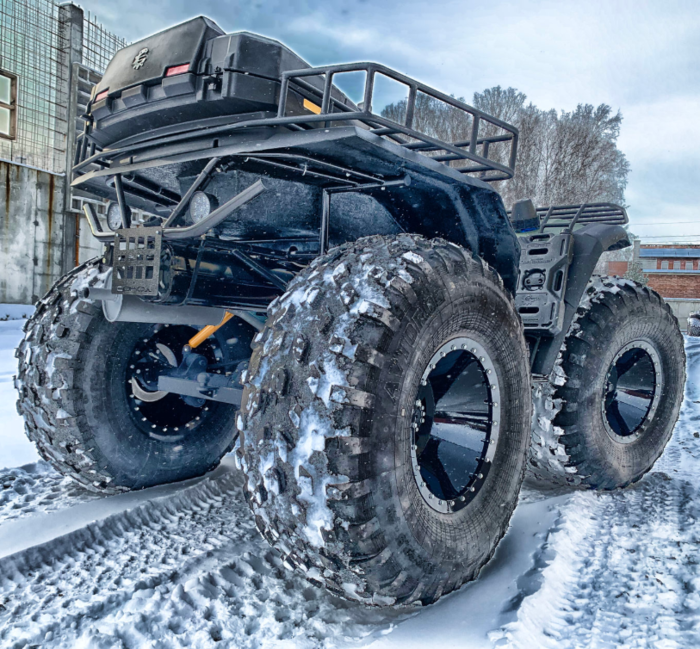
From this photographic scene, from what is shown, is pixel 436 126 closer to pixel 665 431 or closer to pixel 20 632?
pixel 665 431

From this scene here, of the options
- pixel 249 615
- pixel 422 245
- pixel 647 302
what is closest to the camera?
pixel 249 615

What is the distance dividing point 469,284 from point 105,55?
1446 centimetres

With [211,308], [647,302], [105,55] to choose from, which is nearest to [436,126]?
[105,55]

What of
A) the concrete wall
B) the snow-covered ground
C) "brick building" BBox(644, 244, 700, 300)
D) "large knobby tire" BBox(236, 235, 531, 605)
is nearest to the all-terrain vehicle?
"large knobby tire" BBox(236, 235, 531, 605)

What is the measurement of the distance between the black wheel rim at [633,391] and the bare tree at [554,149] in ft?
39.0

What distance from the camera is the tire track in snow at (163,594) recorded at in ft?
5.66

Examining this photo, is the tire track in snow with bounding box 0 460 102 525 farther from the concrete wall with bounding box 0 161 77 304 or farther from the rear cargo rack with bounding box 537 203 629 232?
the concrete wall with bounding box 0 161 77 304

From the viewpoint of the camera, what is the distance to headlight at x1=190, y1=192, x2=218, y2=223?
211cm

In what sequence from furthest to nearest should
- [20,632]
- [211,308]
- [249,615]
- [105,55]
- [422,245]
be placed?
1. [105,55]
2. [211,308]
3. [422,245]
4. [249,615]
5. [20,632]

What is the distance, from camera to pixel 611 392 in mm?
3299

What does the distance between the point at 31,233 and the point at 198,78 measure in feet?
41.2

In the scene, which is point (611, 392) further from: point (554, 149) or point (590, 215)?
Answer: point (554, 149)

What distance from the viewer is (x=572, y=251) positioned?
10.6 ft

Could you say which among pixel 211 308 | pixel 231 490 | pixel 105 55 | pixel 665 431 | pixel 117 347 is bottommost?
pixel 231 490
